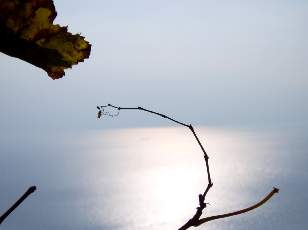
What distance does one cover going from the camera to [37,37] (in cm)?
80

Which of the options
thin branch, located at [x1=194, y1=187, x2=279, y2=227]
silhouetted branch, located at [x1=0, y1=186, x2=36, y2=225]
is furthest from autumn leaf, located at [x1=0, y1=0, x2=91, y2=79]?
thin branch, located at [x1=194, y1=187, x2=279, y2=227]

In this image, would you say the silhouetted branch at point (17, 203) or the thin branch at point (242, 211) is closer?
the silhouetted branch at point (17, 203)

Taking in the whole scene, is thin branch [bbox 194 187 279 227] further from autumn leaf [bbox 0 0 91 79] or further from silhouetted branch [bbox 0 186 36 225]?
autumn leaf [bbox 0 0 91 79]

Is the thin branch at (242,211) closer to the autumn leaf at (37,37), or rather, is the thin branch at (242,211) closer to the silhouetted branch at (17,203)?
the silhouetted branch at (17,203)

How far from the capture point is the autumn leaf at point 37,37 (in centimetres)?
76

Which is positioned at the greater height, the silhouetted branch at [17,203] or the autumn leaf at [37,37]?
the autumn leaf at [37,37]

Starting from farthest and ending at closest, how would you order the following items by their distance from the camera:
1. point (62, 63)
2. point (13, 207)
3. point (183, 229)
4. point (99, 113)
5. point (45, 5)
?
point (99, 113) < point (62, 63) < point (45, 5) < point (183, 229) < point (13, 207)

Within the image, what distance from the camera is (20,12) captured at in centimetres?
77

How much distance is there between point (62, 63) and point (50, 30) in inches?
4.0

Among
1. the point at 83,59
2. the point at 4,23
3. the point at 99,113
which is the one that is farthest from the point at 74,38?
the point at 99,113

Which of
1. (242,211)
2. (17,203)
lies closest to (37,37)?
(17,203)

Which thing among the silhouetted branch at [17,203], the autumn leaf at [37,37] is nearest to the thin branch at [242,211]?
the silhouetted branch at [17,203]

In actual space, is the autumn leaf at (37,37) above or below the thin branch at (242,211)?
above

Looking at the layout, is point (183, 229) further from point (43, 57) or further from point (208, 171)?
point (43, 57)
